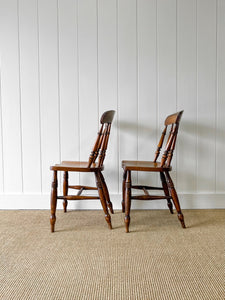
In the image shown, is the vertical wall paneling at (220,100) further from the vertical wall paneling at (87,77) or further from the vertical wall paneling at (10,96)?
the vertical wall paneling at (10,96)

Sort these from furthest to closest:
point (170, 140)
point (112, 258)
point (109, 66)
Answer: point (109, 66) → point (170, 140) → point (112, 258)

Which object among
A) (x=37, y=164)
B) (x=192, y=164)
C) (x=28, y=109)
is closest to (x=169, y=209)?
(x=192, y=164)

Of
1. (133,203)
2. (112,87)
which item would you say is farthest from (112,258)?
(112,87)

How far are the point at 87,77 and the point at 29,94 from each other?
0.49m

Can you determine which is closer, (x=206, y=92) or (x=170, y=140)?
(x=170, y=140)

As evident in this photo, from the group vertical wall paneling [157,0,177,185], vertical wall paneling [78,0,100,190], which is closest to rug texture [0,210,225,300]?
vertical wall paneling [78,0,100,190]

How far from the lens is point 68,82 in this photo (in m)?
2.44

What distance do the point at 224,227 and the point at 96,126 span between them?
3.95ft

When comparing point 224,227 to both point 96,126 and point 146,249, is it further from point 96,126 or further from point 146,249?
point 96,126

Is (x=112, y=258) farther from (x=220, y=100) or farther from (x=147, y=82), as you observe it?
(x=220, y=100)

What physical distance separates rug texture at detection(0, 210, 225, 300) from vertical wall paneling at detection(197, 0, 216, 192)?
1.30 feet

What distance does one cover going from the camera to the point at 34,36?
2.43m

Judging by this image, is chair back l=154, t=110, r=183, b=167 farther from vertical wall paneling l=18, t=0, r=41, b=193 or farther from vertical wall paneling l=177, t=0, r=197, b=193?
vertical wall paneling l=18, t=0, r=41, b=193

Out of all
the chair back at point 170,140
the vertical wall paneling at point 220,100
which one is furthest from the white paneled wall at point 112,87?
the chair back at point 170,140
